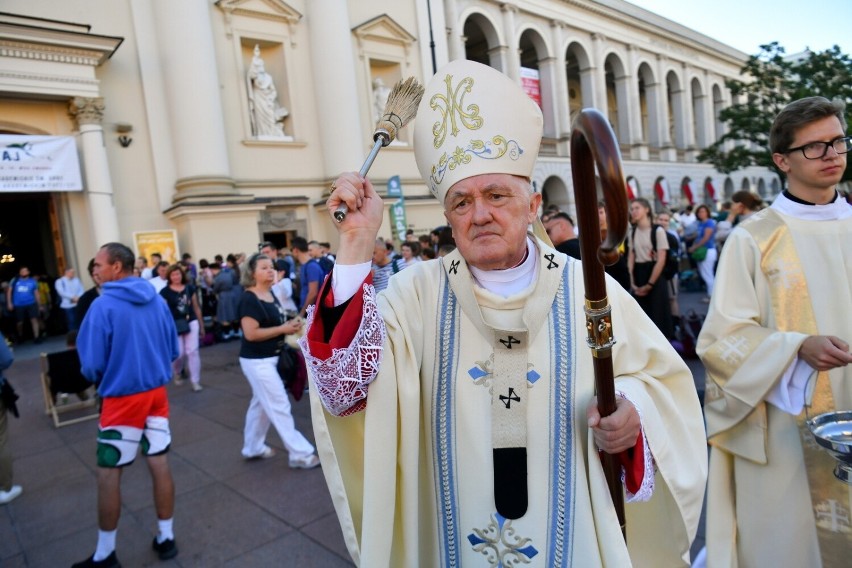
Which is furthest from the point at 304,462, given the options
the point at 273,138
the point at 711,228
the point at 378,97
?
the point at 378,97

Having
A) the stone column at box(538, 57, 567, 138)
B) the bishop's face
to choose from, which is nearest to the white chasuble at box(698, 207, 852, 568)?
the bishop's face

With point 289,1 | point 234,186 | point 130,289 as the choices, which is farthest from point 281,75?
point 130,289

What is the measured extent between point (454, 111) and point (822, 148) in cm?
166

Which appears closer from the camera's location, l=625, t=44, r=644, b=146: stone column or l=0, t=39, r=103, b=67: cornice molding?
l=0, t=39, r=103, b=67: cornice molding

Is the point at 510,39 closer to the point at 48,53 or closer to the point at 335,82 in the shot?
the point at 335,82

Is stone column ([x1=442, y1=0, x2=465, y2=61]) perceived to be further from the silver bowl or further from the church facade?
the silver bowl

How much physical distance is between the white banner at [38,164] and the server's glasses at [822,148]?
13707 millimetres

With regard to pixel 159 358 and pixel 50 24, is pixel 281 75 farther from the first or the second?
pixel 159 358

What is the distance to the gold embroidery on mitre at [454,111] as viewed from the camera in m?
1.82

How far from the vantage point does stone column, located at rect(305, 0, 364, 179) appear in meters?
16.0

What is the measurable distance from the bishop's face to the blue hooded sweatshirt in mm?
2650

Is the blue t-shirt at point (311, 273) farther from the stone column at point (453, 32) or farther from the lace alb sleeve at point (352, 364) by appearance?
the stone column at point (453, 32)

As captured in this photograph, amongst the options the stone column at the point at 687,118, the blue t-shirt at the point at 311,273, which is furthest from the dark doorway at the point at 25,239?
the stone column at the point at 687,118

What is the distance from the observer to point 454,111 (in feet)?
6.04
